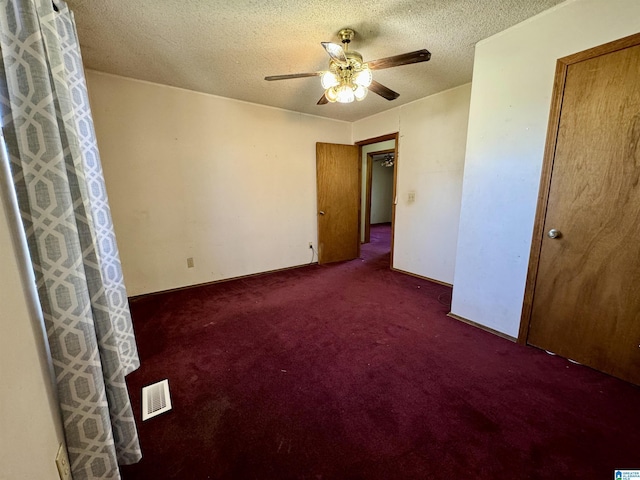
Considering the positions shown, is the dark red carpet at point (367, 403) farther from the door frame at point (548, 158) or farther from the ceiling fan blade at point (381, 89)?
the ceiling fan blade at point (381, 89)

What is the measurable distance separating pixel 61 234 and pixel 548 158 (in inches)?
104

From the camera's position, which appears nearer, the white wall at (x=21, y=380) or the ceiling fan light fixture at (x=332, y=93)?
the white wall at (x=21, y=380)

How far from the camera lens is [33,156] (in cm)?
80

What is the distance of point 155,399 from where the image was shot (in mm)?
1490

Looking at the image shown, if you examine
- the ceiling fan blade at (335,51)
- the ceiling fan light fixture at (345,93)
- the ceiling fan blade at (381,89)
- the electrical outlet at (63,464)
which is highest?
the ceiling fan blade at (335,51)

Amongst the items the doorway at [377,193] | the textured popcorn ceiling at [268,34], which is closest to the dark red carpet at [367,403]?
the doorway at [377,193]

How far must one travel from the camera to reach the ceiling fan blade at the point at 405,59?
1.51 meters

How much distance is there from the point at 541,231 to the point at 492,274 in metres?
0.48

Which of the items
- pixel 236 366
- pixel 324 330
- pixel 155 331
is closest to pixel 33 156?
pixel 236 366

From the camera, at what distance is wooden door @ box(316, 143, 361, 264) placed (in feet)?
13.0

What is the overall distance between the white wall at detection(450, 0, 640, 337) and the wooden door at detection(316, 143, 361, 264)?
Result: 2.15m

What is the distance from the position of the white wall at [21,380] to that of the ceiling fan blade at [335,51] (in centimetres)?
155

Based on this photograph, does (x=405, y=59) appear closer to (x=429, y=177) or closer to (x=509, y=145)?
(x=509, y=145)

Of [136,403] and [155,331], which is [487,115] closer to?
[136,403]
